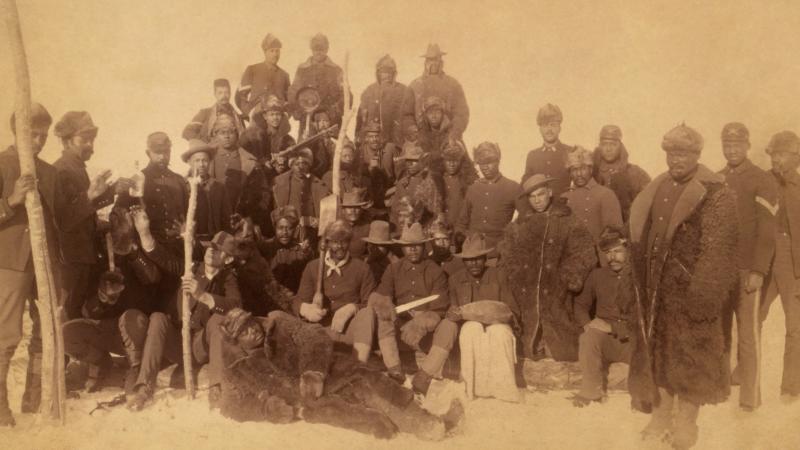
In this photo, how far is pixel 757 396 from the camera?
7.67 metres

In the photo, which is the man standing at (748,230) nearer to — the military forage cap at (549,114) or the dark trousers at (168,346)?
the military forage cap at (549,114)

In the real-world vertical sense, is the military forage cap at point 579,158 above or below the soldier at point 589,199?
above

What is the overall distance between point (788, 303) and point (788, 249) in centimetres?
53

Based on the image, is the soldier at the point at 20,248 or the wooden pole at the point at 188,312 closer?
the soldier at the point at 20,248

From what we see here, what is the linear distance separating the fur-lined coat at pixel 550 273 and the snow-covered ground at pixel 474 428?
594mm

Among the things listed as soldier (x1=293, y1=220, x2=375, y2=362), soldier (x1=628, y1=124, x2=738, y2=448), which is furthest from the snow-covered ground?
soldier (x1=293, y1=220, x2=375, y2=362)

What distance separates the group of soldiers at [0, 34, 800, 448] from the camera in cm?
709

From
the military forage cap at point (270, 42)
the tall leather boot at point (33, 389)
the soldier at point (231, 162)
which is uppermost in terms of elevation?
the military forage cap at point (270, 42)

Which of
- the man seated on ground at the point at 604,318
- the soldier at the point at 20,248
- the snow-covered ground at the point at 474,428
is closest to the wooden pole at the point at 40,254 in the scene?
the soldier at the point at 20,248

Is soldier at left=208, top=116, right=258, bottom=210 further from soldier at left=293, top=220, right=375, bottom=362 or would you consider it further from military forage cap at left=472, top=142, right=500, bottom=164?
military forage cap at left=472, top=142, right=500, bottom=164

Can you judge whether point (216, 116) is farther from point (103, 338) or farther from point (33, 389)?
point (33, 389)

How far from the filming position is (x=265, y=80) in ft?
36.5

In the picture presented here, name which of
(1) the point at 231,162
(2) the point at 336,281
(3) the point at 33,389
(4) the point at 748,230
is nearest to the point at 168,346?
(3) the point at 33,389

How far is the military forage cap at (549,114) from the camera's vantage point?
9602 millimetres
